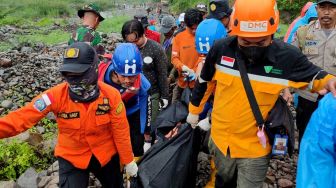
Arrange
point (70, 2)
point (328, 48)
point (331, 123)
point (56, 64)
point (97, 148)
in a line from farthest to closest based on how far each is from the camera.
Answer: point (70, 2)
point (56, 64)
point (328, 48)
point (97, 148)
point (331, 123)

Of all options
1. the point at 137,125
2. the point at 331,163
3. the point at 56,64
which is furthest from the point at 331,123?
the point at 56,64

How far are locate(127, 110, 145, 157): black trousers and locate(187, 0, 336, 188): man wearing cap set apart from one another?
1045 millimetres

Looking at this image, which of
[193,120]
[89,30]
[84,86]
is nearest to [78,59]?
[84,86]

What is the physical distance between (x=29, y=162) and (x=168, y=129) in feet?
6.76

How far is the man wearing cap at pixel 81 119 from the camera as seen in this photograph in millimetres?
2588

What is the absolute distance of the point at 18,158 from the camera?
14.9ft

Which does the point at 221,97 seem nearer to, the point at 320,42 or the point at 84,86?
the point at 84,86

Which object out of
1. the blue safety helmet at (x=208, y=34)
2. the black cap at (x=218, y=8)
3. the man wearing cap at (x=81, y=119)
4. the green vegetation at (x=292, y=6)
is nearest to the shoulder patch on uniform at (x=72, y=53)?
the man wearing cap at (x=81, y=119)

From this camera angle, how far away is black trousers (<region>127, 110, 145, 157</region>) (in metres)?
3.79

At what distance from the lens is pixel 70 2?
35.8 meters

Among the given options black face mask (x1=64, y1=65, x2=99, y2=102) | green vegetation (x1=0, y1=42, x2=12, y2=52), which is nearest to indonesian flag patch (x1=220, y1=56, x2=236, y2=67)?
black face mask (x1=64, y1=65, x2=99, y2=102)

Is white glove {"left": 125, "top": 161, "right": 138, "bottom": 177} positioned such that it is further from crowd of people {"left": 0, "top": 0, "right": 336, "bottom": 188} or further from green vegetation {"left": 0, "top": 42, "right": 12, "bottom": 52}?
green vegetation {"left": 0, "top": 42, "right": 12, "bottom": 52}

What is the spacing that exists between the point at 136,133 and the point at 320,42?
202 centimetres

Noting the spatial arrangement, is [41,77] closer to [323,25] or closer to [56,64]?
[56,64]
